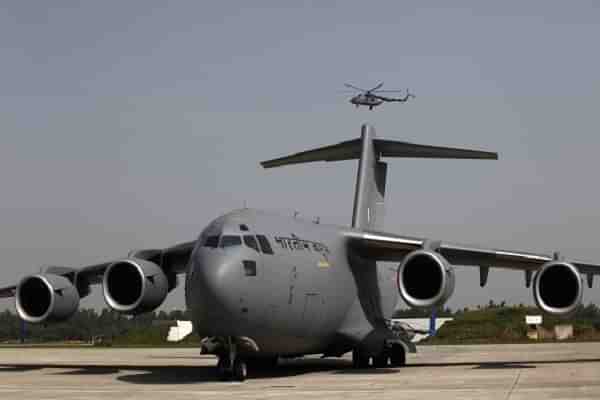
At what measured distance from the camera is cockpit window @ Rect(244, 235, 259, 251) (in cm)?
1555

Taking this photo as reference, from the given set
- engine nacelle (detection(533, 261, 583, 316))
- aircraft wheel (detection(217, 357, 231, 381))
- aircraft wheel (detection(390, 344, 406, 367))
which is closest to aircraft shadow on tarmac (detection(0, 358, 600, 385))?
aircraft wheel (detection(217, 357, 231, 381))

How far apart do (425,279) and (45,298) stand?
7.93 m

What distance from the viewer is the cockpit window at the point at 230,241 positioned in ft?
50.1

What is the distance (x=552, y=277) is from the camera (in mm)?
18266

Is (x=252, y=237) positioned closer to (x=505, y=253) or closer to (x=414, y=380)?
(x=414, y=380)

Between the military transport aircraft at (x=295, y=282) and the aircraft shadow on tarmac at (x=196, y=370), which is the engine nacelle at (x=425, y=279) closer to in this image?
the military transport aircraft at (x=295, y=282)

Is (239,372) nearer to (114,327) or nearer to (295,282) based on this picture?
(295,282)

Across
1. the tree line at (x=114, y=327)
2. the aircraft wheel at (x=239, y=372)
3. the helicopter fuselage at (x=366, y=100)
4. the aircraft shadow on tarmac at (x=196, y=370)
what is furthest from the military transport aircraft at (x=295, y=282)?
the helicopter fuselage at (x=366, y=100)

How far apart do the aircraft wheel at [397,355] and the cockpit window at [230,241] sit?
6298 millimetres

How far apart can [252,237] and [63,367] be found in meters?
7.80

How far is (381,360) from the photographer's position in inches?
793

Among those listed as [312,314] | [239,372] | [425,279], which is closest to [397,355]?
[425,279]

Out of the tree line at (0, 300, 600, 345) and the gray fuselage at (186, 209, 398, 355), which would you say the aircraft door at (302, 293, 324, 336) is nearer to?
the gray fuselage at (186, 209, 398, 355)

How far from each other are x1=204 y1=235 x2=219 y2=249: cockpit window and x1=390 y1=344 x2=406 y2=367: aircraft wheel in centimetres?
654
